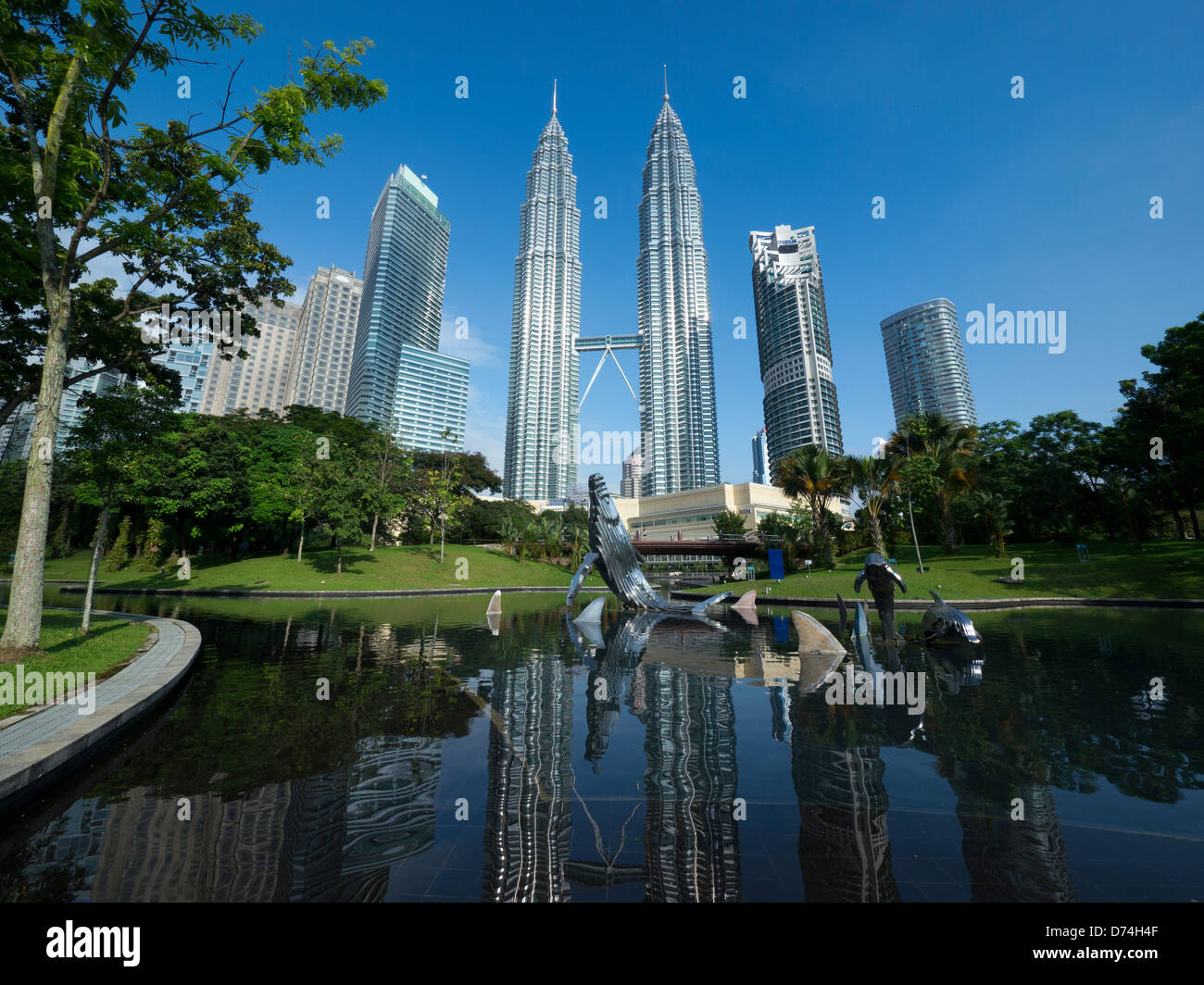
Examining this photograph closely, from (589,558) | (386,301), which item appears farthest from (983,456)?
(386,301)

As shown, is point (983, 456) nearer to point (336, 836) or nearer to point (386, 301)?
point (336, 836)

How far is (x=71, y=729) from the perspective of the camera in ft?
18.6

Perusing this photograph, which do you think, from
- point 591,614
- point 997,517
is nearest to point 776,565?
point 997,517

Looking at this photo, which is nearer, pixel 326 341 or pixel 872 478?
pixel 872 478

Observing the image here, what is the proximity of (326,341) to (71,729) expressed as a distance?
171 meters

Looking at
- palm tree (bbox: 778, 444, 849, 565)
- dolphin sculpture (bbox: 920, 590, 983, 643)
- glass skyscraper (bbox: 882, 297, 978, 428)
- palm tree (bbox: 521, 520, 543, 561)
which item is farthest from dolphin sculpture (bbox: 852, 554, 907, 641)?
glass skyscraper (bbox: 882, 297, 978, 428)

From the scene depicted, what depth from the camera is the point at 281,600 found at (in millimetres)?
27969

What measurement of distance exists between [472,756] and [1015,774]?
5.93 metres

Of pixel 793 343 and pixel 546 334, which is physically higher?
pixel 546 334

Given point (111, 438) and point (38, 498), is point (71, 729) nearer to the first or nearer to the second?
point (38, 498)

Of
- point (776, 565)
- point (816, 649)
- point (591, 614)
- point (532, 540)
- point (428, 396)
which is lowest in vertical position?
point (816, 649)

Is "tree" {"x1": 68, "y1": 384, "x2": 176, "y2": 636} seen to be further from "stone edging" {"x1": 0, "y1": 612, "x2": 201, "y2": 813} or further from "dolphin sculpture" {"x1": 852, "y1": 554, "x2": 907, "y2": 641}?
"dolphin sculpture" {"x1": 852, "y1": 554, "x2": 907, "y2": 641}

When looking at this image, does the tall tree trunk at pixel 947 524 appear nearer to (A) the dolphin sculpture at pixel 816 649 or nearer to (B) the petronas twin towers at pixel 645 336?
(A) the dolphin sculpture at pixel 816 649
